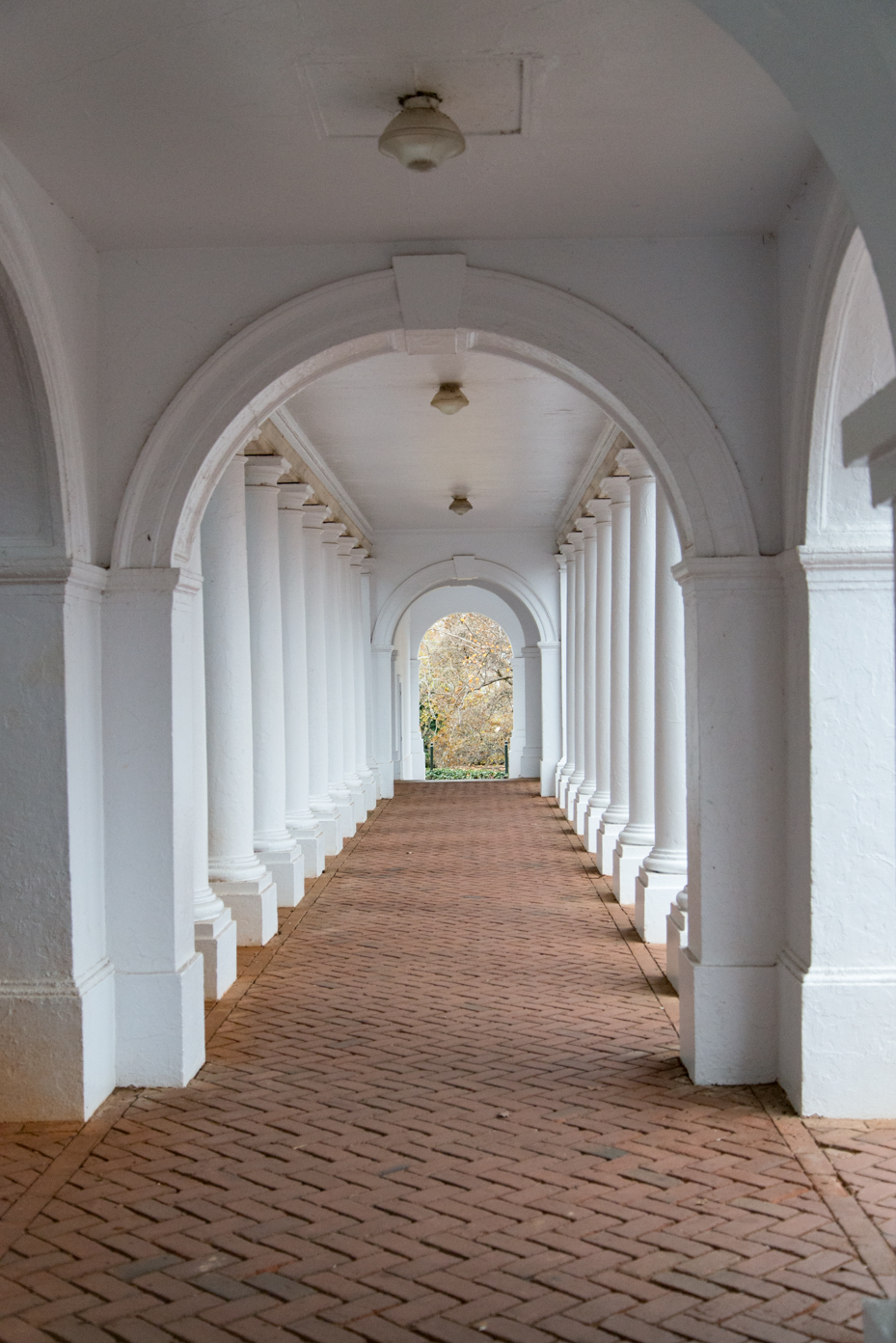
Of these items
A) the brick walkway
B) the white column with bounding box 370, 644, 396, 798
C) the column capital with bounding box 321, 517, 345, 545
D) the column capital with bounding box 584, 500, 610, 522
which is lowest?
the brick walkway

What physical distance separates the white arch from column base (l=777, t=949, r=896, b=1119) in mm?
2136

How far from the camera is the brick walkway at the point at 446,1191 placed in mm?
4172

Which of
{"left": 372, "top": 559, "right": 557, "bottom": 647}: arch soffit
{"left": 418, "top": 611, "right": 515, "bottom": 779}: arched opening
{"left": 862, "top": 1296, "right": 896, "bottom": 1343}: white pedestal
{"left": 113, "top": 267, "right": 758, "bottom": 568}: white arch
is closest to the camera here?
{"left": 862, "top": 1296, "right": 896, "bottom": 1343}: white pedestal

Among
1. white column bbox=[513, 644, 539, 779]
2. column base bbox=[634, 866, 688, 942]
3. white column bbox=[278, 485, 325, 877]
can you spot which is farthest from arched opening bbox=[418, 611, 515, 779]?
column base bbox=[634, 866, 688, 942]

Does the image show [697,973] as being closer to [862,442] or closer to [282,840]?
[862,442]

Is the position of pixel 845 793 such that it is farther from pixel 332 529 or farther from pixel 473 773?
pixel 473 773

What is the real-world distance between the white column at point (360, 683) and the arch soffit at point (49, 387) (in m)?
12.5

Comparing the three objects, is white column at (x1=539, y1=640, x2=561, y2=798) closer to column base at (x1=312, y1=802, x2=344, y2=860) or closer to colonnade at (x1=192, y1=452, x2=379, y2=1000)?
colonnade at (x1=192, y1=452, x2=379, y2=1000)

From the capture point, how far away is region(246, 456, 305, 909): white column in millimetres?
11461

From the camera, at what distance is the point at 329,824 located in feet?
49.0

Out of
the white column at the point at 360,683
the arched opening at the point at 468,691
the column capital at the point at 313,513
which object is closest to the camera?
the column capital at the point at 313,513

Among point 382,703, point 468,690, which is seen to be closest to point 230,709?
point 382,703

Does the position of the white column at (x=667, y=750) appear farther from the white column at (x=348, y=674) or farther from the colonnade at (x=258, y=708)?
the white column at (x=348, y=674)

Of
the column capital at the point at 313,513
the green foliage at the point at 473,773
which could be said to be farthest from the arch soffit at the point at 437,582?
the green foliage at the point at 473,773
